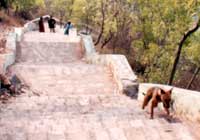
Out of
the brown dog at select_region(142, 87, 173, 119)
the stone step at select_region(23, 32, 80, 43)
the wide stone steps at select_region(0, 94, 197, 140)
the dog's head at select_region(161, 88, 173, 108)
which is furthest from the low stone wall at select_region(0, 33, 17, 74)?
the dog's head at select_region(161, 88, 173, 108)

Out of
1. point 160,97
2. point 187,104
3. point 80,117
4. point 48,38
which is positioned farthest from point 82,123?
point 48,38

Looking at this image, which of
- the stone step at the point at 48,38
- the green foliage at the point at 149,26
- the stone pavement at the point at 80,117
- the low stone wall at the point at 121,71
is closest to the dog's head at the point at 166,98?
the stone pavement at the point at 80,117

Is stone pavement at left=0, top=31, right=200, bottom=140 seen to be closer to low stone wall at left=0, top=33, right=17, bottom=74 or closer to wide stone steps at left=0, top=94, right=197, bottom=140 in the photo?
wide stone steps at left=0, top=94, right=197, bottom=140

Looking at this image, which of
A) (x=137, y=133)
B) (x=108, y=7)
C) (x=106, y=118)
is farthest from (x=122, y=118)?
(x=108, y=7)

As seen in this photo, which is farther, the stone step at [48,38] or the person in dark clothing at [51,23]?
the person in dark clothing at [51,23]

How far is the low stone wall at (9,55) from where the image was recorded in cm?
1470

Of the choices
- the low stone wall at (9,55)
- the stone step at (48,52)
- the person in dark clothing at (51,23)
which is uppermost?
the person in dark clothing at (51,23)

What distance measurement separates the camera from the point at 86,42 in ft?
67.9

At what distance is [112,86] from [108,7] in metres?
19.5

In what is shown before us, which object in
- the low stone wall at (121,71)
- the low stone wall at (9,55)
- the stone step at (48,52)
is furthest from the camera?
the stone step at (48,52)

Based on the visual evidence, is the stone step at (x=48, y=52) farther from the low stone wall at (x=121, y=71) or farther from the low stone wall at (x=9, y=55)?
the low stone wall at (x=121, y=71)

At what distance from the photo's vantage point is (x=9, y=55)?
1655 centimetres

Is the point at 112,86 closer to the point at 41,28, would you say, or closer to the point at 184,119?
the point at 184,119

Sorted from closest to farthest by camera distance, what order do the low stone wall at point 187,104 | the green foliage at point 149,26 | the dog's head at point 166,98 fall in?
the low stone wall at point 187,104 → the dog's head at point 166,98 → the green foliage at point 149,26
